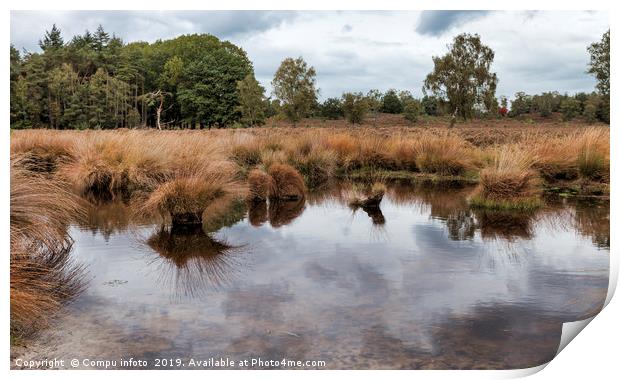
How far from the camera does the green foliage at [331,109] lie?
669 inches

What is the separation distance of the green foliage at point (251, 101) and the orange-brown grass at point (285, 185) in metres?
1.65

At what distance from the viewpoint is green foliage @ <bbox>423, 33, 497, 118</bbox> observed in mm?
20252

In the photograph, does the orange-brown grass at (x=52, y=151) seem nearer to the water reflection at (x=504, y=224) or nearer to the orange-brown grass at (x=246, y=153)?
the orange-brown grass at (x=246, y=153)

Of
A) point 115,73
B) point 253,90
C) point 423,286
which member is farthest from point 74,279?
point 253,90

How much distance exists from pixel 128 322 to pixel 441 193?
7.79 meters

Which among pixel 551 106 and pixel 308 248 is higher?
pixel 551 106

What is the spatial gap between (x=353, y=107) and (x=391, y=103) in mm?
4975

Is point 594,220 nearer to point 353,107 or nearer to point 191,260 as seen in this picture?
point 191,260

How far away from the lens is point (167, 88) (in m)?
10.6

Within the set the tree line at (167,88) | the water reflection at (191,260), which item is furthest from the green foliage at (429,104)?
the water reflection at (191,260)

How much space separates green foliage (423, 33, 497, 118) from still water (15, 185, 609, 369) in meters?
13.4

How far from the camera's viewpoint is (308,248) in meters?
6.11

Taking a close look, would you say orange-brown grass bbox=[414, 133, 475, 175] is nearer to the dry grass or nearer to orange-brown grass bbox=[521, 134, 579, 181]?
the dry grass
